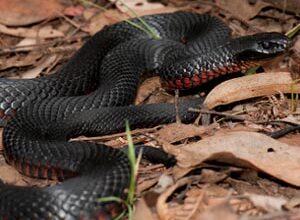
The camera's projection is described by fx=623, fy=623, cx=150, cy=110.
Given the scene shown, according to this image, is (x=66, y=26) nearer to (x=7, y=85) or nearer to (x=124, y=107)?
(x=7, y=85)

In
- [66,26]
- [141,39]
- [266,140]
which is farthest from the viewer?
[66,26]

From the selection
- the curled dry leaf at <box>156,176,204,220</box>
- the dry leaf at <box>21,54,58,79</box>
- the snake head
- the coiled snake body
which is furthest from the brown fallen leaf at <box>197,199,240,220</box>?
the dry leaf at <box>21,54,58,79</box>

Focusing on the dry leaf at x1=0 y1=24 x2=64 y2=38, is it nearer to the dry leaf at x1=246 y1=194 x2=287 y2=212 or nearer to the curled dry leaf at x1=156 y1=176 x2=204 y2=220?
the curled dry leaf at x1=156 y1=176 x2=204 y2=220

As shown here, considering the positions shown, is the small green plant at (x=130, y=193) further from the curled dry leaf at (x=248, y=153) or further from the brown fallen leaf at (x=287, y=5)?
the brown fallen leaf at (x=287, y=5)

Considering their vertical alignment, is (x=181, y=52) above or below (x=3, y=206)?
above

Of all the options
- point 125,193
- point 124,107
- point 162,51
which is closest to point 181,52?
point 162,51

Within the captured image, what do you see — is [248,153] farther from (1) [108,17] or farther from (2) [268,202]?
(1) [108,17]
